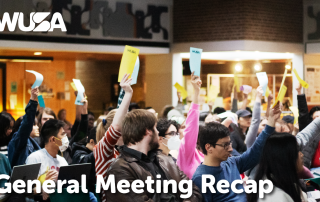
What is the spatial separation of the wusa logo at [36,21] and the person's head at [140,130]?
7.41 m

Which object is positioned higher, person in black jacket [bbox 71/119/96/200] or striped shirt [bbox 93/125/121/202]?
striped shirt [bbox 93/125/121/202]

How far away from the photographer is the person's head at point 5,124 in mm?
4708

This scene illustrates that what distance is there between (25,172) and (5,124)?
46.2 inches

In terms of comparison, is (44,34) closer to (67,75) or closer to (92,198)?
(67,75)

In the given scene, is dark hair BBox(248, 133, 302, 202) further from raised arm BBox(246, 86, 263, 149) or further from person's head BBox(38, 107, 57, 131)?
person's head BBox(38, 107, 57, 131)

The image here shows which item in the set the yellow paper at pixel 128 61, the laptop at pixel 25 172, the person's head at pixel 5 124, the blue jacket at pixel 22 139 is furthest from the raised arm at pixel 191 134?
the person's head at pixel 5 124

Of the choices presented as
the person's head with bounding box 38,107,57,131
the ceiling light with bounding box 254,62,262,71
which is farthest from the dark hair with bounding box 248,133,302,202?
the ceiling light with bounding box 254,62,262,71

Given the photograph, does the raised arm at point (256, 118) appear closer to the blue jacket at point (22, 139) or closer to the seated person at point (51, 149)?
the seated person at point (51, 149)

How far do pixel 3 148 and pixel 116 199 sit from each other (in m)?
2.69

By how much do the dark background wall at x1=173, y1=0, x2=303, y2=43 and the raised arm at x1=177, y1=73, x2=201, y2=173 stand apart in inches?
288

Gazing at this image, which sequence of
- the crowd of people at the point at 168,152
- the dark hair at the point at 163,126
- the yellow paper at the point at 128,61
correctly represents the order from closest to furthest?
1. the crowd of people at the point at 168,152
2. the yellow paper at the point at 128,61
3. the dark hair at the point at 163,126

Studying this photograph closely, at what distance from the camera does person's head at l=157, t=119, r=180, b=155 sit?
4.24m

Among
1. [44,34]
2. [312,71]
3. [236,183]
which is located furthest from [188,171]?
[312,71]

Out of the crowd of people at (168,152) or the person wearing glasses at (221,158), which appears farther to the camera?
the person wearing glasses at (221,158)
